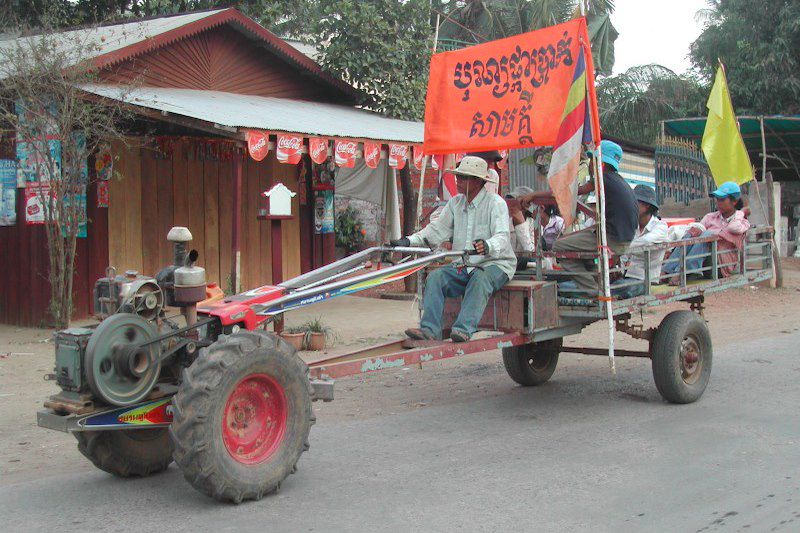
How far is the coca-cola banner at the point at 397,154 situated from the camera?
41.6ft

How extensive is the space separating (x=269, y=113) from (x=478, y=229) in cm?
672

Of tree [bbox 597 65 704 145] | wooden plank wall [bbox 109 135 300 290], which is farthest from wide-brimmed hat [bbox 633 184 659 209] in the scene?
tree [bbox 597 65 704 145]

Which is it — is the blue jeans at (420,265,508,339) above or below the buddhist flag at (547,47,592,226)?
below

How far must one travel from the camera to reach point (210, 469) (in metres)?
4.44

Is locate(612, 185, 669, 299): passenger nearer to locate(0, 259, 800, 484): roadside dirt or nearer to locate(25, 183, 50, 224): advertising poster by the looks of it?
locate(0, 259, 800, 484): roadside dirt

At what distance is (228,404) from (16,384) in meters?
4.54

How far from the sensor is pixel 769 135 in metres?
20.7

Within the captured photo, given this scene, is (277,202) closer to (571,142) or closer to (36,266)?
(36,266)

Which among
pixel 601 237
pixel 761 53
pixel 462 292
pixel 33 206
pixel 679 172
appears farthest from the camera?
pixel 761 53

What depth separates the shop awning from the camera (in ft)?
62.6

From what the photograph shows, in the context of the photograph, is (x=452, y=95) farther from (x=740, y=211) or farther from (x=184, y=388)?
(x=184, y=388)

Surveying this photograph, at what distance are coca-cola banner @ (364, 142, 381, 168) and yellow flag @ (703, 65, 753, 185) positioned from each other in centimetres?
464

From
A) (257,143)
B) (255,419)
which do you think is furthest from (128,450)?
(257,143)

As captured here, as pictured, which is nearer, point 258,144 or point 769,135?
point 258,144
